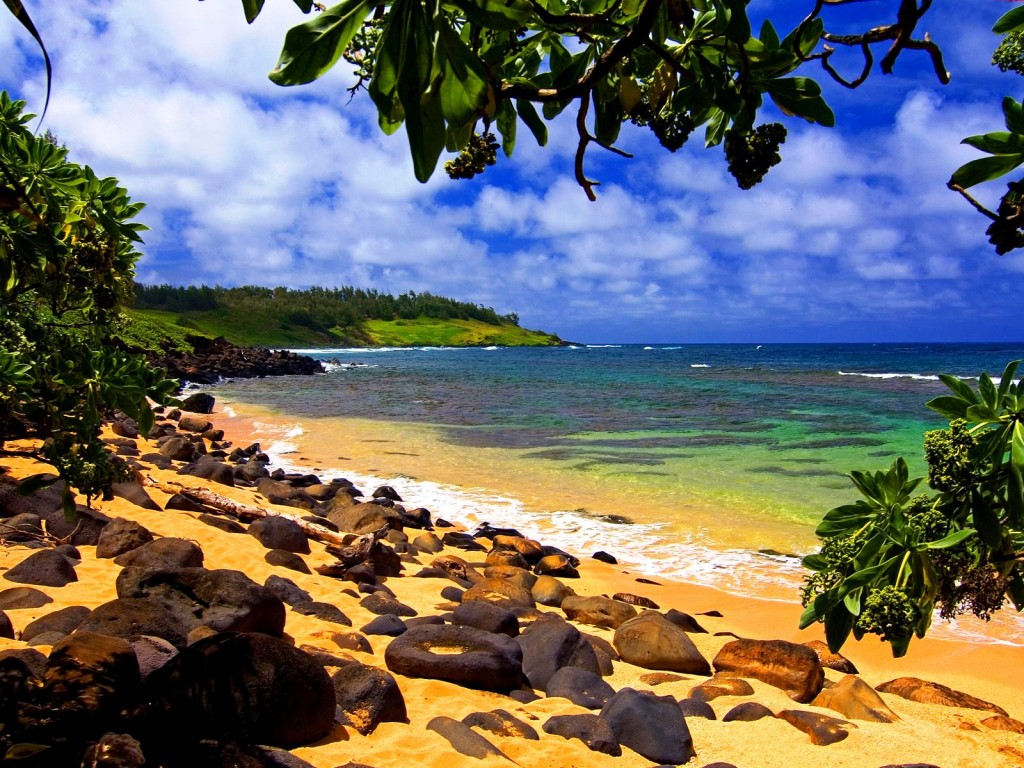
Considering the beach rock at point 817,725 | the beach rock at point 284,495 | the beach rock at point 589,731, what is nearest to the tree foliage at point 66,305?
the beach rock at point 589,731

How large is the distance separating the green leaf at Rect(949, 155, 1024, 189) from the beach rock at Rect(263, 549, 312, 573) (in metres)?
5.97

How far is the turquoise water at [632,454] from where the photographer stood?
400 inches

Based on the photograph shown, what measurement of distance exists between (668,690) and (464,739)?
1.97 m

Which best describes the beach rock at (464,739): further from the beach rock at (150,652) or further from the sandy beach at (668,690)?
the beach rock at (150,652)

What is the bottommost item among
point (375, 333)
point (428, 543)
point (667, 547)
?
point (667, 547)

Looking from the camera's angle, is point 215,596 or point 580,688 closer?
point 215,596

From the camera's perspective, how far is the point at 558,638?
489cm

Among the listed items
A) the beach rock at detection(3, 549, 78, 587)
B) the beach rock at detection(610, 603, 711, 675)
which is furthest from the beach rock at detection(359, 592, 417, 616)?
the beach rock at detection(3, 549, 78, 587)

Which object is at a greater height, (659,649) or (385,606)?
(385,606)

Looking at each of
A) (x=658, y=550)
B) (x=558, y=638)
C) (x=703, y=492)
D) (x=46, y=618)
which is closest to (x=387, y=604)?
(x=558, y=638)

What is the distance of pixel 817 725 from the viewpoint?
4.15m

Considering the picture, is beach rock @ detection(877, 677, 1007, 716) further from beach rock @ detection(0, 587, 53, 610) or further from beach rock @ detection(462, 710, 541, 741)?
beach rock @ detection(0, 587, 53, 610)

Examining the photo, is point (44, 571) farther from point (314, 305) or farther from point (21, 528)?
point (314, 305)

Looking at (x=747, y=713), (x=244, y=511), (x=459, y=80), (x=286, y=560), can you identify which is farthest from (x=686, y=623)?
(x=459, y=80)
